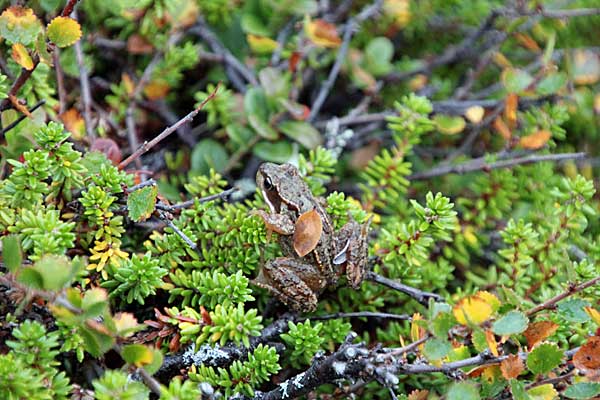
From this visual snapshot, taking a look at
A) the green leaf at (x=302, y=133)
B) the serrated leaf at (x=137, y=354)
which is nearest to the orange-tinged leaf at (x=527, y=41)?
the green leaf at (x=302, y=133)

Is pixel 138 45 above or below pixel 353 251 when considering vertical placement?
above

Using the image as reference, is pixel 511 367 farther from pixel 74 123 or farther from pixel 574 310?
pixel 74 123

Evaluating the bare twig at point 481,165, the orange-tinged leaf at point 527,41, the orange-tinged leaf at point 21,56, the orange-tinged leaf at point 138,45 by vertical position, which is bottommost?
the bare twig at point 481,165

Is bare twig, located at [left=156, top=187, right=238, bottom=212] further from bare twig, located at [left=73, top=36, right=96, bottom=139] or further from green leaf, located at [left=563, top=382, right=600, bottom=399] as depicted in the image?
green leaf, located at [left=563, top=382, right=600, bottom=399]

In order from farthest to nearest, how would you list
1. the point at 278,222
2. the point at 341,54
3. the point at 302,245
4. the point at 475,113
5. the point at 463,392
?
the point at 341,54 < the point at 475,113 < the point at 278,222 < the point at 302,245 < the point at 463,392

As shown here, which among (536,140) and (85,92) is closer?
(85,92)

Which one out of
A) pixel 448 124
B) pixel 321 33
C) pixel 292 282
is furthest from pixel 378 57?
pixel 292 282

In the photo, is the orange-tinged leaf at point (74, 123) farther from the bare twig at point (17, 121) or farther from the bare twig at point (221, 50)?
the bare twig at point (221, 50)
